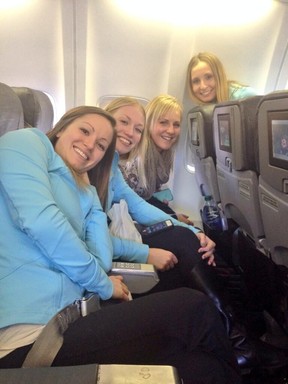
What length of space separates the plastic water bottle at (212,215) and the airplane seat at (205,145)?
0.10 metres

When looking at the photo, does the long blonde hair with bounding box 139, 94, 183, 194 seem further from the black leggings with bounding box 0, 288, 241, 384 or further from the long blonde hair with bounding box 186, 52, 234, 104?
the black leggings with bounding box 0, 288, 241, 384

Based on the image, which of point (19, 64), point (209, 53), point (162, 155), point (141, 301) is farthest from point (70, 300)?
point (209, 53)

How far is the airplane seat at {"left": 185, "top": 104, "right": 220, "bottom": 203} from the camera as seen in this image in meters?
2.87

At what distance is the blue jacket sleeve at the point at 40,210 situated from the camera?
1.26 m

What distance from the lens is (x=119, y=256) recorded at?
1.90m

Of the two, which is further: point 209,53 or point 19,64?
point 209,53

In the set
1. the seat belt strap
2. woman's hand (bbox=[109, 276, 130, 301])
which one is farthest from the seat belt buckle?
woman's hand (bbox=[109, 276, 130, 301])

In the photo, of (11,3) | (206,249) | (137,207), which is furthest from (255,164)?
(11,3)

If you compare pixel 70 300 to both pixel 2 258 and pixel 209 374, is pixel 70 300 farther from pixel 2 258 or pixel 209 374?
pixel 209 374

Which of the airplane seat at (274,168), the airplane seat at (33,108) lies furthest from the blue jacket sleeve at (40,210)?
the airplane seat at (274,168)

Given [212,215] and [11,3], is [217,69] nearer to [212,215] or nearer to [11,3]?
[212,215]

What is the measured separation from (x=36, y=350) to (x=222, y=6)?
12.0ft

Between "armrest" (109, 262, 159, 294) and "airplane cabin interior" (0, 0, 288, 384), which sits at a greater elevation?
"airplane cabin interior" (0, 0, 288, 384)

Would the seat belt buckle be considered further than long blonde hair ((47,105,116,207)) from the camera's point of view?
No
